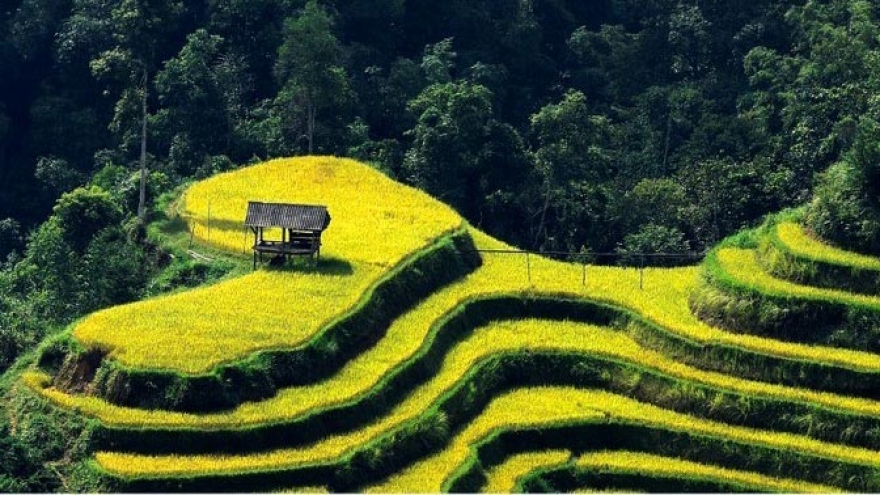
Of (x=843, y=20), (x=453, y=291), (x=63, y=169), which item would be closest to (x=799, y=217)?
(x=453, y=291)

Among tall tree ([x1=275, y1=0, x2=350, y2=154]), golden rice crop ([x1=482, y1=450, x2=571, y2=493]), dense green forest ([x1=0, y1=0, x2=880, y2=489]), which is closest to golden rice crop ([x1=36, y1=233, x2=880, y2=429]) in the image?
golden rice crop ([x1=482, y1=450, x2=571, y2=493])

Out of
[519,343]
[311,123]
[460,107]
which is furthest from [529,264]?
[311,123]

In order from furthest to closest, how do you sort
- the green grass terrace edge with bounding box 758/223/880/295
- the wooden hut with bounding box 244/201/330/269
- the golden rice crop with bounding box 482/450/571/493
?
the wooden hut with bounding box 244/201/330/269 < the green grass terrace edge with bounding box 758/223/880/295 < the golden rice crop with bounding box 482/450/571/493

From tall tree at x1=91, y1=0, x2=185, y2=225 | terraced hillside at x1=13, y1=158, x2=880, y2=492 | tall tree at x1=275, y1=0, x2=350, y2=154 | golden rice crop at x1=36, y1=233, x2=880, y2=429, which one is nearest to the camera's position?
terraced hillside at x1=13, y1=158, x2=880, y2=492

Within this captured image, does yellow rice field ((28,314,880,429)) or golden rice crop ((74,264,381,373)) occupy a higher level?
golden rice crop ((74,264,381,373))

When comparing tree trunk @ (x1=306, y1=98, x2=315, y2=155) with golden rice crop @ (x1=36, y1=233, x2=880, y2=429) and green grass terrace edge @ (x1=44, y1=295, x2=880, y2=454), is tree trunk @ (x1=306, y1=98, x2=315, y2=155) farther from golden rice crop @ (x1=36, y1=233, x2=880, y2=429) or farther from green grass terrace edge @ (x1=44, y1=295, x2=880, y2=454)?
green grass terrace edge @ (x1=44, y1=295, x2=880, y2=454)

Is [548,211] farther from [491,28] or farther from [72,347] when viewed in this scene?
[72,347]
